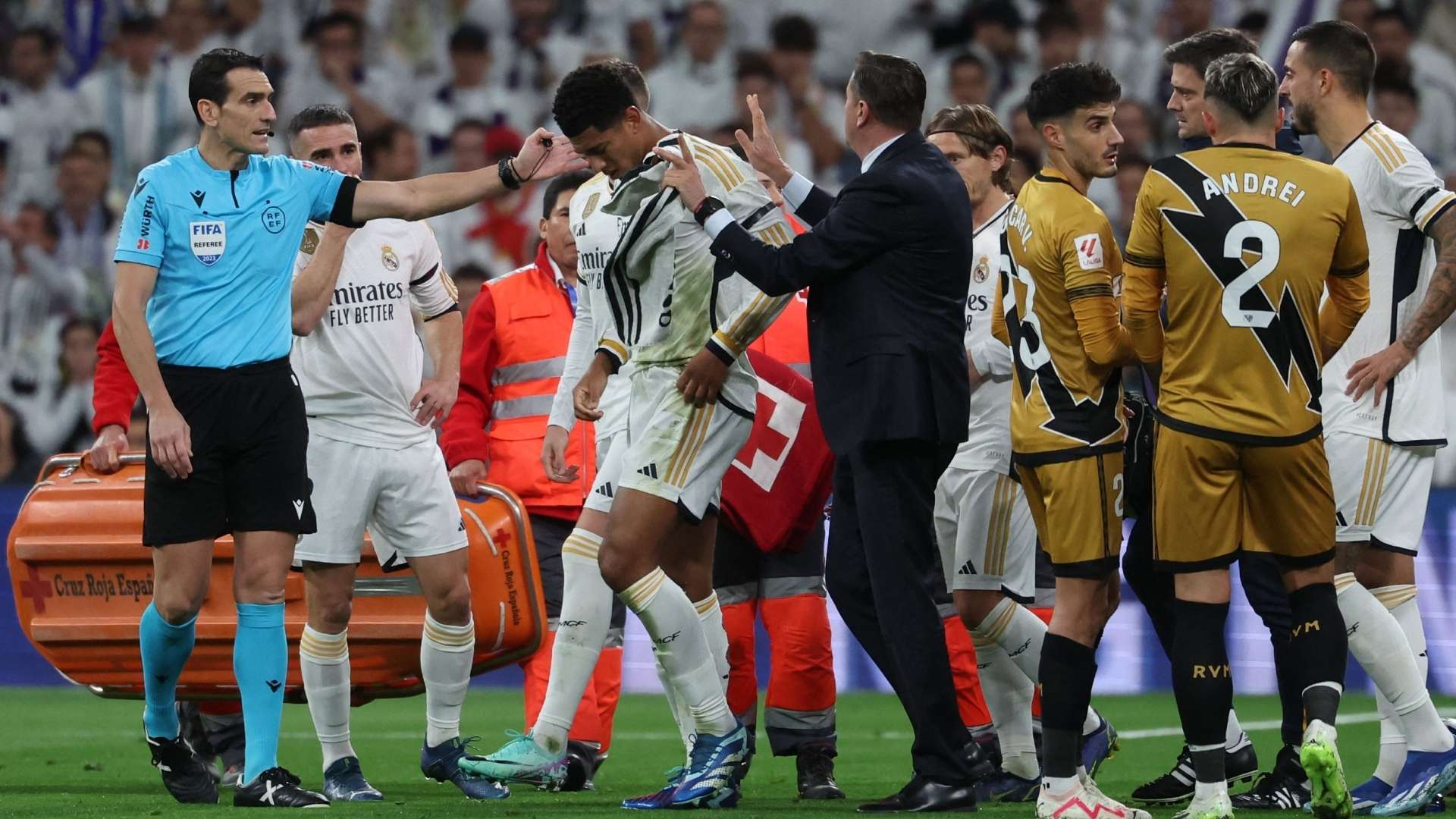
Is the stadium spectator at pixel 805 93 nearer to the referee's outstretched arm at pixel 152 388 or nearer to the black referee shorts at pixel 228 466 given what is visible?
the black referee shorts at pixel 228 466

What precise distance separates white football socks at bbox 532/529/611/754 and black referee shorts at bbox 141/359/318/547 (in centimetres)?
88

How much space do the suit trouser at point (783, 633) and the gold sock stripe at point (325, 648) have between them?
137 centimetres

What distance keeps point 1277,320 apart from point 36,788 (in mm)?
4682

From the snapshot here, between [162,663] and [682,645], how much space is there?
1694 millimetres

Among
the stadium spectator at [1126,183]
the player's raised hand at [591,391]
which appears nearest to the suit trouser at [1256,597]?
the player's raised hand at [591,391]

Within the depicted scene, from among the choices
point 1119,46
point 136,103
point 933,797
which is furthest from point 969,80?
point 933,797

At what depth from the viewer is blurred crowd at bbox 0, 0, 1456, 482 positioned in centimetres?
1296

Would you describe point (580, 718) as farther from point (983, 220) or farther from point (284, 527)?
point (983, 220)

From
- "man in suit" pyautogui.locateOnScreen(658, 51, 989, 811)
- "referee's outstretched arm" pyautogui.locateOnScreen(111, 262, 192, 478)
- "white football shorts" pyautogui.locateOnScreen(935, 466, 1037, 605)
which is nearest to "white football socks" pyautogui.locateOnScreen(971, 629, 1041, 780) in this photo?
"white football shorts" pyautogui.locateOnScreen(935, 466, 1037, 605)

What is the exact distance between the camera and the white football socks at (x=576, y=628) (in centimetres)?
601

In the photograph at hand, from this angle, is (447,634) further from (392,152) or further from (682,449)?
(392,152)

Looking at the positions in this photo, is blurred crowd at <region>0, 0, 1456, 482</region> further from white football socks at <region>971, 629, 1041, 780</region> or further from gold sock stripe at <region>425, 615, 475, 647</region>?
white football socks at <region>971, 629, 1041, 780</region>

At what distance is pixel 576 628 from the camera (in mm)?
6082

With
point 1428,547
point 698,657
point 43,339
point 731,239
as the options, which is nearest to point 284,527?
point 698,657
